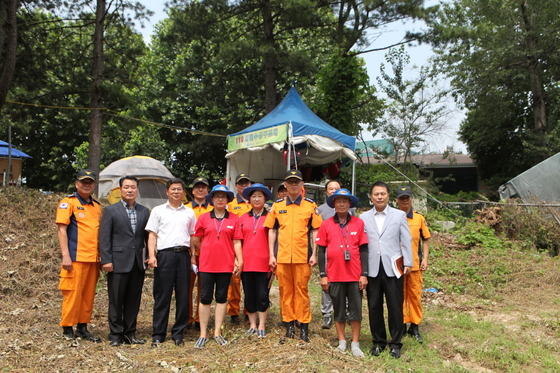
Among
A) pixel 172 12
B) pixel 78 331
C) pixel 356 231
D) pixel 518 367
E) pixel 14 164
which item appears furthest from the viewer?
pixel 14 164

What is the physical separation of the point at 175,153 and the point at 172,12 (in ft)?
28.9

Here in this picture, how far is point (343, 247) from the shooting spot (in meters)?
4.38

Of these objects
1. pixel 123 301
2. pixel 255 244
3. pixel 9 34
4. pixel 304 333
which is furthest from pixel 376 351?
pixel 9 34

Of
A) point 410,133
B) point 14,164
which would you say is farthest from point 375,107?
point 14,164

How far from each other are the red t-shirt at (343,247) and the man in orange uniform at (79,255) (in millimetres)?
2387

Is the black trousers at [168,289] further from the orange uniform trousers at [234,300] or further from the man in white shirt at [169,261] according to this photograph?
the orange uniform trousers at [234,300]

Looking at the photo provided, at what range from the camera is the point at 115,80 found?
1352 cm

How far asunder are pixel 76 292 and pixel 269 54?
10975 millimetres

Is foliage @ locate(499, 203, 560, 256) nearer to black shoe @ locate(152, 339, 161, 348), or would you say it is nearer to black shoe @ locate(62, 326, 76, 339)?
black shoe @ locate(152, 339, 161, 348)

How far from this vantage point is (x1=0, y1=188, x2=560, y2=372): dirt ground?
396 cm

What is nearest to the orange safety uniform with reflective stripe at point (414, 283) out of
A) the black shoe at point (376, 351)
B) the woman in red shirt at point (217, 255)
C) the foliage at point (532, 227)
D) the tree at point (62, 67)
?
the black shoe at point (376, 351)

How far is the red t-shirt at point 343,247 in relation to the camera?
4.37 metres

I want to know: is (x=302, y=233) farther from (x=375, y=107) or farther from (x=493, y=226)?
(x=375, y=107)

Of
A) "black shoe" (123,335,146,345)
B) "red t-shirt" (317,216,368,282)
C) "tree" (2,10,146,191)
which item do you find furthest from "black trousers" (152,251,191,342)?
"tree" (2,10,146,191)
